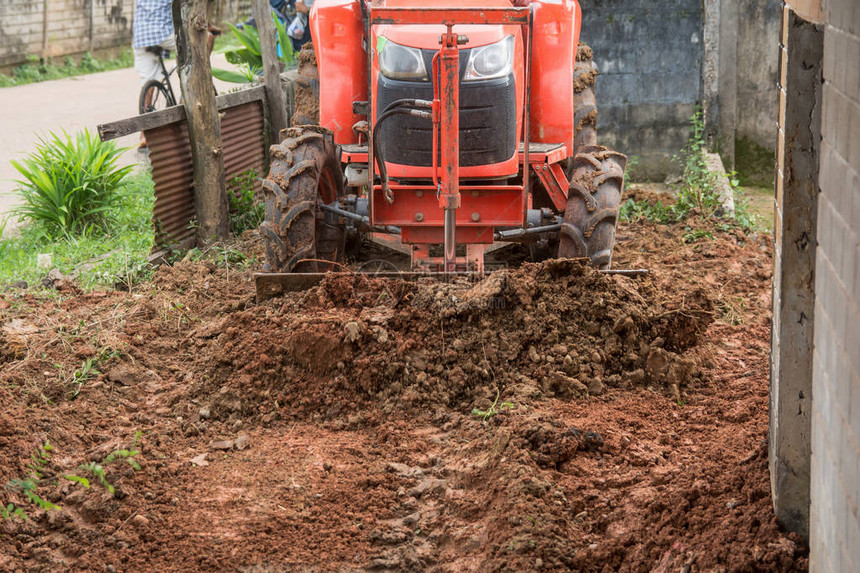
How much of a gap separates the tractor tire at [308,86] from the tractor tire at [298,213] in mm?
1600

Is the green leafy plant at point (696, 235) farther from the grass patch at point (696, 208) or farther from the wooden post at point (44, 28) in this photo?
the wooden post at point (44, 28)

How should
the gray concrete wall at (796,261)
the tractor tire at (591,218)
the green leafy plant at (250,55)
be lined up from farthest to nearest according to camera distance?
the green leafy plant at (250,55) → the tractor tire at (591,218) → the gray concrete wall at (796,261)

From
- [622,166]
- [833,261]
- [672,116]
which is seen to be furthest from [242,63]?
[833,261]

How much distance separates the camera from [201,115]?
759cm

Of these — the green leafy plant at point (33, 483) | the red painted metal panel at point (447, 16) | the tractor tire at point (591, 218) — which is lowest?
the green leafy plant at point (33, 483)

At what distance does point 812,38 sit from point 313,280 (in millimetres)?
3303

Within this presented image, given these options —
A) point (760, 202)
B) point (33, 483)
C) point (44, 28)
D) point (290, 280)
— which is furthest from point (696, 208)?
point (44, 28)

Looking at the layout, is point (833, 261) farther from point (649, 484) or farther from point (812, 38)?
point (649, 484)

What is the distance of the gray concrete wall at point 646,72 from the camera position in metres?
9.49

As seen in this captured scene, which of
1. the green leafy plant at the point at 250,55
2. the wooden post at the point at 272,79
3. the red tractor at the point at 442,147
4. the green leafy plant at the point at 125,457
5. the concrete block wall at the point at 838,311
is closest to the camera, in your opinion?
the concrete block wall at the point at 838,311

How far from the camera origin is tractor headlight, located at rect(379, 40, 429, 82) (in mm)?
5707

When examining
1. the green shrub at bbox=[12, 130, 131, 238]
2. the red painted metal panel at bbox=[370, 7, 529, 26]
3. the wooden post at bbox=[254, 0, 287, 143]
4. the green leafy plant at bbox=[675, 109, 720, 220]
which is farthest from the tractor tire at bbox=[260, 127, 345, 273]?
the green leafy plant at bbox=[675, 109, 720, 220]

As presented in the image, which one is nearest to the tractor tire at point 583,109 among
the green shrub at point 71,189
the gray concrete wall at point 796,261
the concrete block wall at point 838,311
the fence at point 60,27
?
the gray concrete wall at point 796,261

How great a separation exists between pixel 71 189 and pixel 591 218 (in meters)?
4.72
